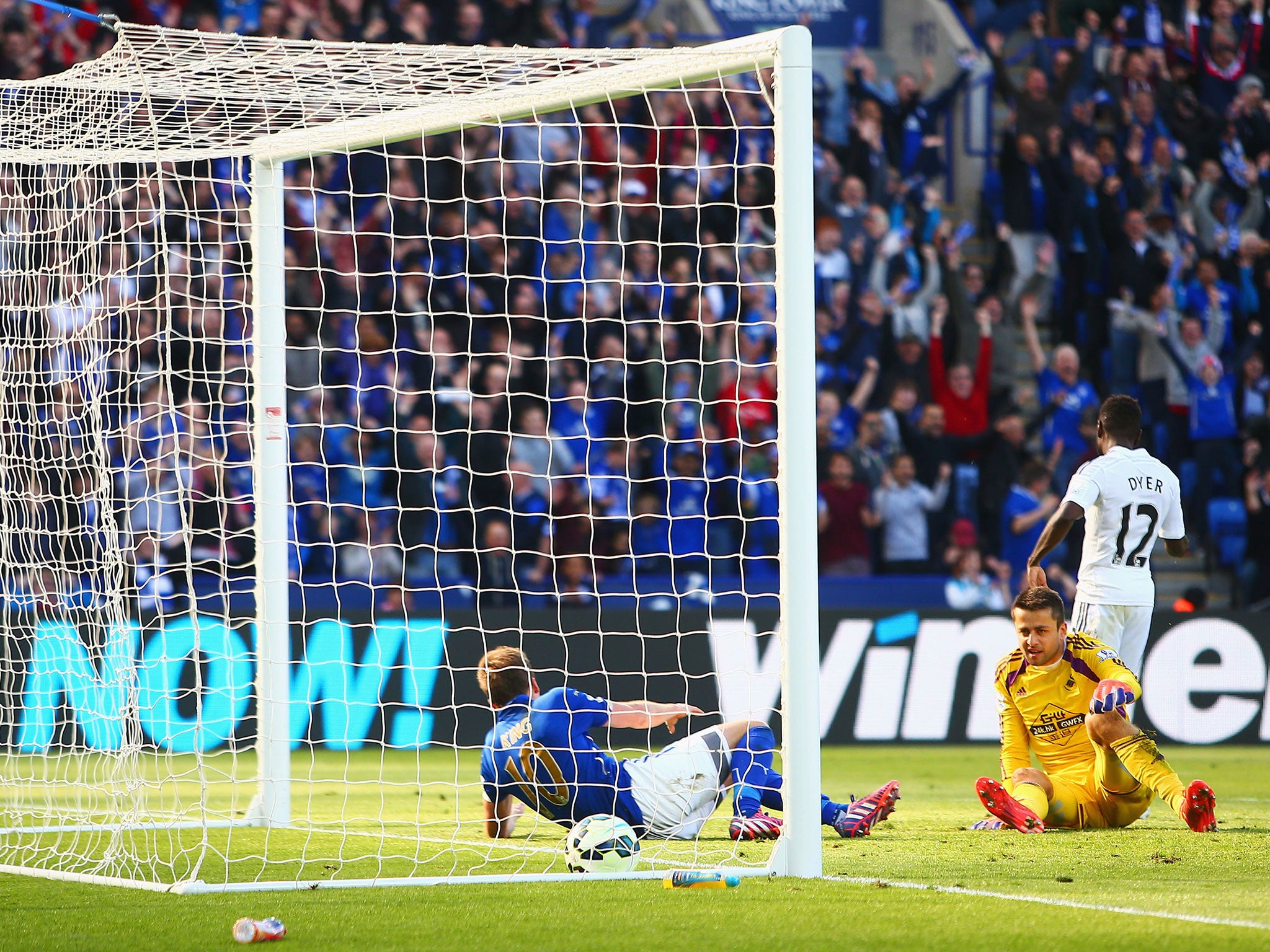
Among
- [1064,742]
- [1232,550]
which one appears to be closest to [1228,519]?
[1232,550]

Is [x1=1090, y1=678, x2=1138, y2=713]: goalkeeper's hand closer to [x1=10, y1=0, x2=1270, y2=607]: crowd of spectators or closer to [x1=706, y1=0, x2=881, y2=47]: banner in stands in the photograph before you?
[x1=10, y1=0, x2=1270, y2=607]: crowd of spectators

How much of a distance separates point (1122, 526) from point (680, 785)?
8.26ft

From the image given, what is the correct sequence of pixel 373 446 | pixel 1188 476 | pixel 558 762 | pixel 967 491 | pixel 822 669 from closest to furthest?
pixel 558 762 → pixel 822 669 → pixel 373 446 → pixel 967 491 → pixel 1188 476

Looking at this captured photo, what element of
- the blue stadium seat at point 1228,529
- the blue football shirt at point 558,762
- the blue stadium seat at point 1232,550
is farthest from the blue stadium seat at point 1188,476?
the blue football shirt at point 558,762

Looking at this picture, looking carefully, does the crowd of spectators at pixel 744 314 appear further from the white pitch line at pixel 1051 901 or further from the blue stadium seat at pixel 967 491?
the white pitch line at pixel 1051 901

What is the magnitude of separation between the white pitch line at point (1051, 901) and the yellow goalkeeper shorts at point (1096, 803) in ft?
5.97

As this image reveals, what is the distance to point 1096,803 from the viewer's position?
676cm

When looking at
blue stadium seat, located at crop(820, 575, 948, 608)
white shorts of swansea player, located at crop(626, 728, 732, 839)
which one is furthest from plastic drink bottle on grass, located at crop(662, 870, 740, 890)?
blue stadium seat, located at crop(820, 575, 948, 608)

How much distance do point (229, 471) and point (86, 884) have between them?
6.39 meters

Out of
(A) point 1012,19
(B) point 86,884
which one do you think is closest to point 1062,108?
(A) point 1012,19

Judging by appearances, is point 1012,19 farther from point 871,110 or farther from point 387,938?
point 387,938

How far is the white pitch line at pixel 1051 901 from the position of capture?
4.28 m

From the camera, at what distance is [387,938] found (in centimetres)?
421

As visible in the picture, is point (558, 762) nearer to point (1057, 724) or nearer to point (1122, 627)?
point (1057, 724)
